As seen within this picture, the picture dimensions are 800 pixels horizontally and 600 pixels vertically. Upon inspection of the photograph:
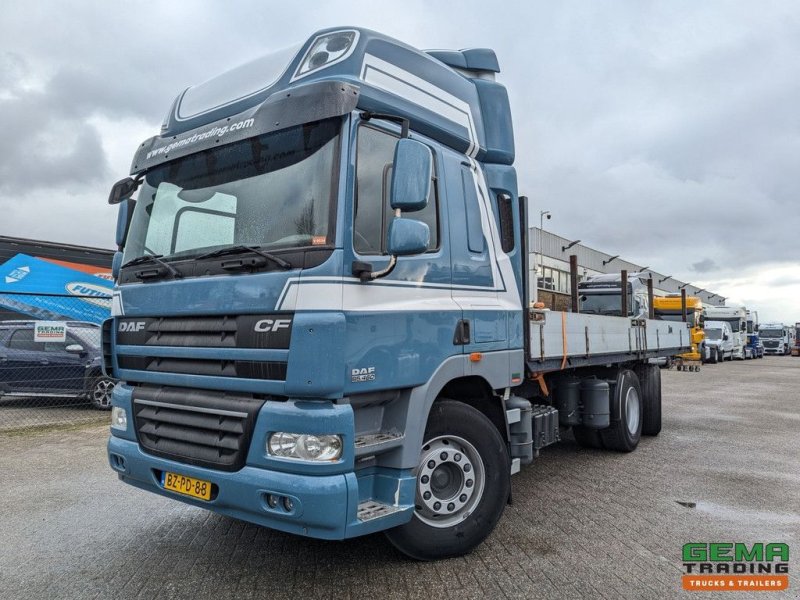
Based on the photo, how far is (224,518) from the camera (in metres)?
4.84

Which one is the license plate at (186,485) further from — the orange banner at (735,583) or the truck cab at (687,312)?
the truck cab at (687,312)

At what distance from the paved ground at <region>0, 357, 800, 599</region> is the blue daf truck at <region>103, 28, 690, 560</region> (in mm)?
444

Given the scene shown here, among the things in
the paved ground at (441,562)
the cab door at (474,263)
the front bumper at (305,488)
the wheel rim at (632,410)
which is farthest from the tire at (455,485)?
the wheel rim at (632,410)

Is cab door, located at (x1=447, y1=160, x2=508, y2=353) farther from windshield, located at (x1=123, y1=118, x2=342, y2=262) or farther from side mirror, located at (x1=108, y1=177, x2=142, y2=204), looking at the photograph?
side mirror, located at (x1=108, y1=177, x2=142, y2=204)

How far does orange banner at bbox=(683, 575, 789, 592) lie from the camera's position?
3.60m

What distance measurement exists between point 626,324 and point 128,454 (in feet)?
18.1

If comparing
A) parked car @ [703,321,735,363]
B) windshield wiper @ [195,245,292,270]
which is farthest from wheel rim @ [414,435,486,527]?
parked car @ [703,321,735,363]

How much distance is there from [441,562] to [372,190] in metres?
2.39

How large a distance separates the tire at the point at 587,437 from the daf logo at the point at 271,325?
15.7 ft

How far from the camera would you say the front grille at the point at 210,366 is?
3.23 m

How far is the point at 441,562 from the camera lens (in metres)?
3.87

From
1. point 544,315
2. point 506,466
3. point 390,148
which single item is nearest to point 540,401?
point 544,315

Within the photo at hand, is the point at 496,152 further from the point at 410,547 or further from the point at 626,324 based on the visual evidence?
the point at 626,324

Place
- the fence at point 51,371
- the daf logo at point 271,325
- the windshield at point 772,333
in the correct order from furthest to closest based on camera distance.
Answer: the windshield at point 772,333
the fence at point 51,371
the daf logo at point 271,325
